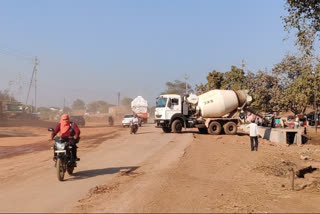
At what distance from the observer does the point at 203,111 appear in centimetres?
2875

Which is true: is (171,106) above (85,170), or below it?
above

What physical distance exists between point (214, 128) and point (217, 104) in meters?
1.91

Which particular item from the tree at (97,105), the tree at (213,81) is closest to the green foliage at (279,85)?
the tree at (213,81)

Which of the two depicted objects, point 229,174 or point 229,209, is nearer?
point 229,209

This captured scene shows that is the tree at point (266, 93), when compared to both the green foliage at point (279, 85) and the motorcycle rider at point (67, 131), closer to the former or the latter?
the green foliage at point (279, 85)

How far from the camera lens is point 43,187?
8.68m

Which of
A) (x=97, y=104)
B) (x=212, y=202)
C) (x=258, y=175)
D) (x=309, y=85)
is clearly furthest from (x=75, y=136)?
(x=97, y=104)

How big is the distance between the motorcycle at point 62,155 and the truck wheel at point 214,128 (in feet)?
64.9

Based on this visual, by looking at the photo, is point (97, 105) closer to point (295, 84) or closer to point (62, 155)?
point (295, 84)

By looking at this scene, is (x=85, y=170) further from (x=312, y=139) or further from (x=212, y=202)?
(x=312, y=139)

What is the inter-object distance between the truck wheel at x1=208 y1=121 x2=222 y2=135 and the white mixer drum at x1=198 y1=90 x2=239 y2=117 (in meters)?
0.66

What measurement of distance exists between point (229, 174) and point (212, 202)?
415 cm

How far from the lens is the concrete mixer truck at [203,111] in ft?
93.7

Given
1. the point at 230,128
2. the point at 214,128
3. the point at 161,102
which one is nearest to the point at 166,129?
the point at 161,102
